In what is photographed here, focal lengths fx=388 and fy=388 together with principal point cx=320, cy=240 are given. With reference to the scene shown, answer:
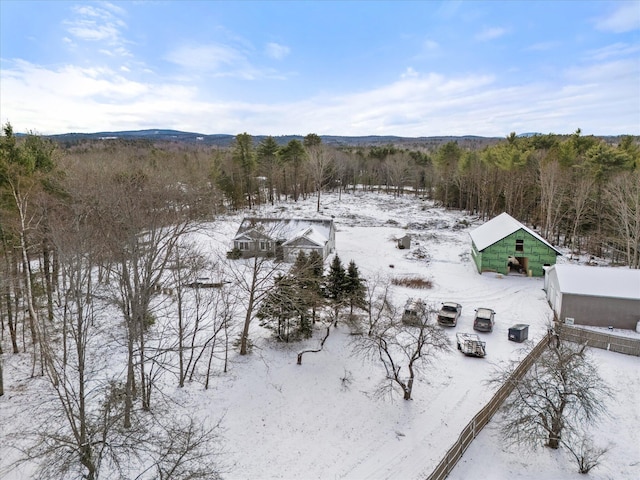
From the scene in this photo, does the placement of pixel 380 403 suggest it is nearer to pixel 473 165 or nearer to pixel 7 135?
pixel 7 135

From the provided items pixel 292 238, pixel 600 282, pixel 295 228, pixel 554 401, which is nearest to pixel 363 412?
pixel 554 401

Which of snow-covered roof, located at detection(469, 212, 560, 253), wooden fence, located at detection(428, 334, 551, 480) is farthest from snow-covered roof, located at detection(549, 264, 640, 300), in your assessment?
snow-covered roof, located at detection(469, 212, 560, 253)

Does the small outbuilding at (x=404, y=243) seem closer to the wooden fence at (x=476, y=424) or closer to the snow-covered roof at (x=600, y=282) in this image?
the snow-covered roof at (x=600, y=282)

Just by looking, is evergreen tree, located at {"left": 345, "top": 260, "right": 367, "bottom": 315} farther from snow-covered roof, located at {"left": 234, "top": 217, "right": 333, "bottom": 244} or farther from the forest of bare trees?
snow-covered roof, located at {"left": 234, "top": 217, "right": 333, "bottom": 244}

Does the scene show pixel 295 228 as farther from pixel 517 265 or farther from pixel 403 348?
pixel 403 348

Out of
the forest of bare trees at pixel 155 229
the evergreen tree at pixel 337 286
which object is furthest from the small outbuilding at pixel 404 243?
the evergreen tree at pixel 337 286

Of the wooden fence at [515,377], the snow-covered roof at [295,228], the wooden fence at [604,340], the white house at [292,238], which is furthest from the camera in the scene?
the snow-covered roof at [295,228]
